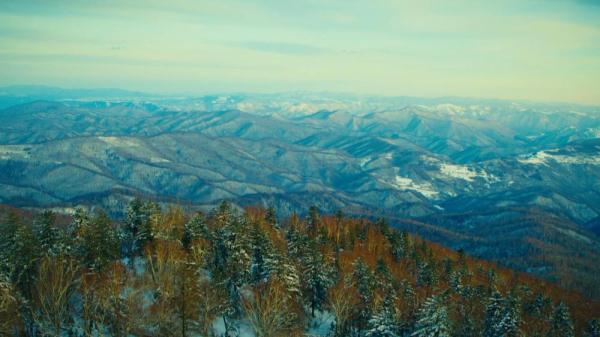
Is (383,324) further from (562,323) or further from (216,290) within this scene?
(562,323)

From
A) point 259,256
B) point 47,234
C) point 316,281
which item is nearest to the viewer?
point 47,234

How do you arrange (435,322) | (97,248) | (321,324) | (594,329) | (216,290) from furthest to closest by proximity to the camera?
1. (594,329)
2. (321,324)
3. (97,248)
4. (216,290)
5. (435,322)

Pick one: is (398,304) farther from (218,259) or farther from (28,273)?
(28,273)

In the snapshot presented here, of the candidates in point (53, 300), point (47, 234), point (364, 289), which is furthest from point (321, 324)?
point (47, 234)

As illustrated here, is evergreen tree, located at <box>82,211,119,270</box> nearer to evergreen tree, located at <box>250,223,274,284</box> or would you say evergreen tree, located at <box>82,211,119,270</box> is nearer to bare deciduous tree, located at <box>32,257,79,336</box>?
bare deciduous tree, located at <box>32,257,79,336</box>

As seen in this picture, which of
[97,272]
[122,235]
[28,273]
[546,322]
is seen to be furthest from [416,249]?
[28,273]

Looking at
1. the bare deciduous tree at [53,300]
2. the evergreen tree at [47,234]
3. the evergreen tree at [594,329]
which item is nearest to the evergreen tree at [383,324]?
the bare deciduous tree at [53,300]

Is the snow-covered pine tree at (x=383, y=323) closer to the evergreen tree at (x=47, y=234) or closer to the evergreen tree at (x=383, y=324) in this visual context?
the evergreen tree at (x=383, y=324)

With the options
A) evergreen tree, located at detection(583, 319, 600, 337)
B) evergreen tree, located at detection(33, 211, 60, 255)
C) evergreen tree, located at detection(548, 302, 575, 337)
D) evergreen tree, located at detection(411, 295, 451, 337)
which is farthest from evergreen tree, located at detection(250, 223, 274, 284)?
evergreen tree, located at detection(583, 319, 600, 337)
